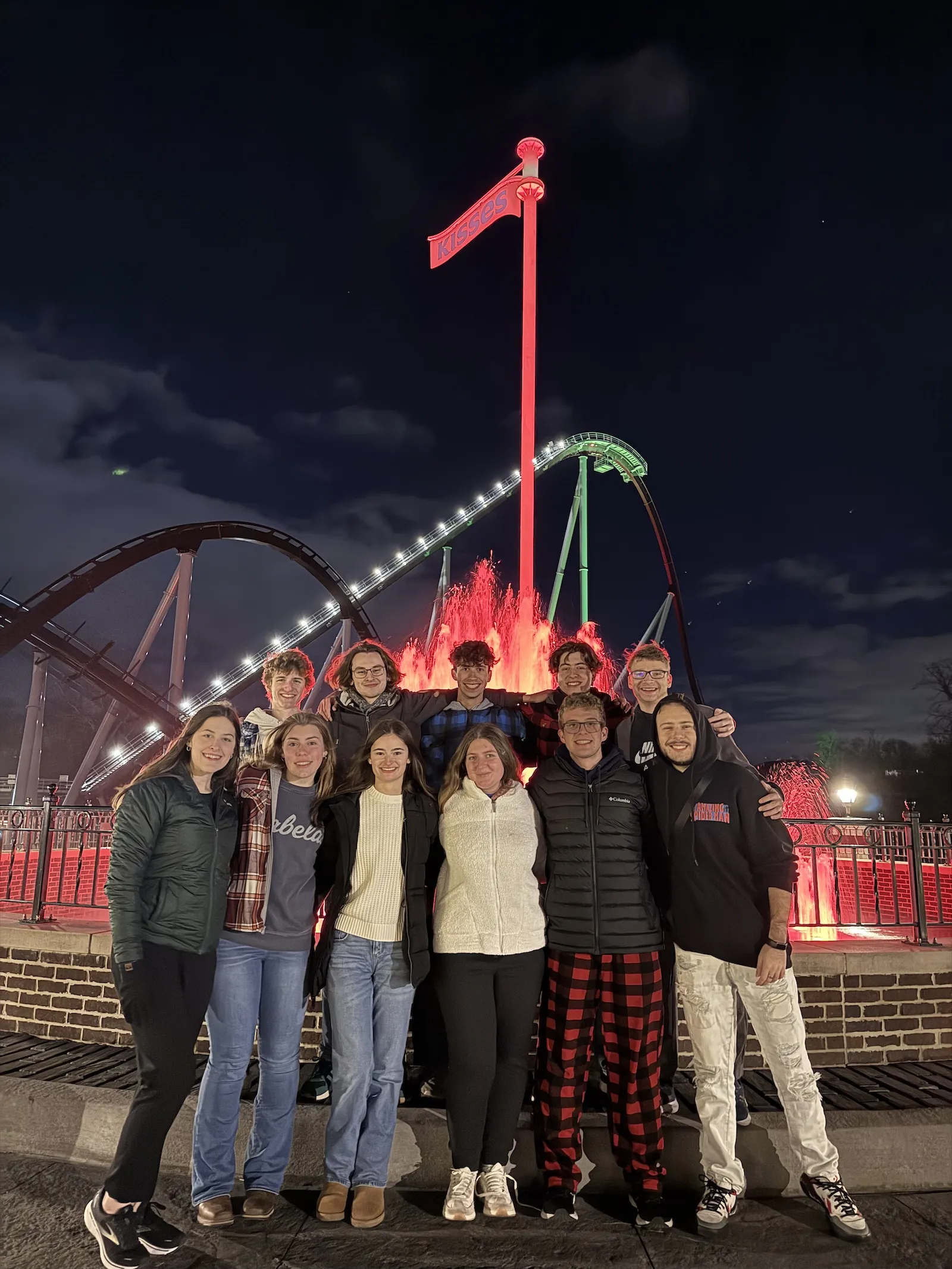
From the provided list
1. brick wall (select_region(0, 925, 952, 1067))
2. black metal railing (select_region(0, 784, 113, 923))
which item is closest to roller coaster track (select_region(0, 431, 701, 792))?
black metal railing (select_region(0, 784, 113, 923))

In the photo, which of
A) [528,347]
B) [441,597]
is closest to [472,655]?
[528,347]

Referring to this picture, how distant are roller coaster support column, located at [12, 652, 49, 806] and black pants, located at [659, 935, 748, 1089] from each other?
2179 cm

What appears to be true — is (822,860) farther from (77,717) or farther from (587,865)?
(77,717)

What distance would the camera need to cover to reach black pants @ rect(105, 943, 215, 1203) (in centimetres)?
267

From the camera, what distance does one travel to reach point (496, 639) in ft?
53.0

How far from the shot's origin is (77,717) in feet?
163

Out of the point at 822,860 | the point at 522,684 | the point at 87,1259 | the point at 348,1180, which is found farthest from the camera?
the point at 522,684

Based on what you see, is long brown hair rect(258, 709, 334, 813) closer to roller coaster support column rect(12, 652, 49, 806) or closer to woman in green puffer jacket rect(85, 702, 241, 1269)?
woman in green puffer jacket rect(85, 702, 241, 1269)

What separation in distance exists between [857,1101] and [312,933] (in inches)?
111

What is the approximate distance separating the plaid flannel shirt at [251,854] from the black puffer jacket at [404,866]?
0.25m

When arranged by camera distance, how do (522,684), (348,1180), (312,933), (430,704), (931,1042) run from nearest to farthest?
(348,1180)
(312,933)
(430,704)
(931,1042)
(522,684)

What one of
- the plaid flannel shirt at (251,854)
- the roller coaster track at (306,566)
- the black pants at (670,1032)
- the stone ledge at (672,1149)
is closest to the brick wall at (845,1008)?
the black pants at (670,1032)

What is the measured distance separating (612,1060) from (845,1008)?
6.75 feet

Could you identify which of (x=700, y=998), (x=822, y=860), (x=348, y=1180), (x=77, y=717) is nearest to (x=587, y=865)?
(x=700, y=998)
